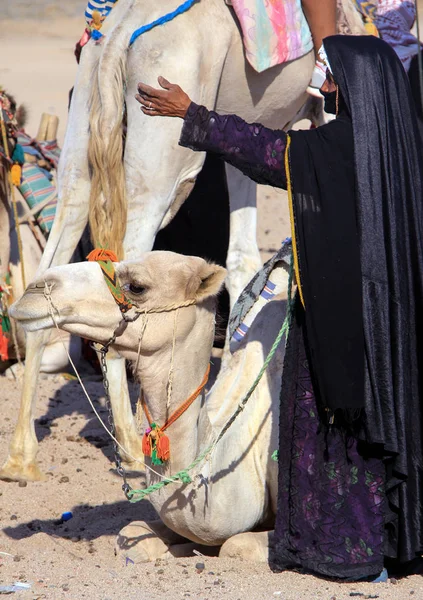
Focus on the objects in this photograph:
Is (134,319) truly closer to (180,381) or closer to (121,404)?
(180,381)

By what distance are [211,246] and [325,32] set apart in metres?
1.78

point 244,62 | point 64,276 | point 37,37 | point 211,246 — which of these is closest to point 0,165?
point 211,246

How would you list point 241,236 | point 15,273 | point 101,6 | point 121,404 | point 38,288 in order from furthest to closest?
point 15,273 < point 241,236 < point 101,6 < point 121,404 < point 38,288

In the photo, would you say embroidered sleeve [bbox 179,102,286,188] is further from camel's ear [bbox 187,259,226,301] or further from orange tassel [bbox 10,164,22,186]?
orange tassel [bbox 10,164,22,186]

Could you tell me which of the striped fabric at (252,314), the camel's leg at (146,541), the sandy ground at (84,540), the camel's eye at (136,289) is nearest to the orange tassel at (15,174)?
the sandy ground at (84,540)

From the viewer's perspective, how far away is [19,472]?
544 cm

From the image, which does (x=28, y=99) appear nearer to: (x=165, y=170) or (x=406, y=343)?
(x=165, y=170)

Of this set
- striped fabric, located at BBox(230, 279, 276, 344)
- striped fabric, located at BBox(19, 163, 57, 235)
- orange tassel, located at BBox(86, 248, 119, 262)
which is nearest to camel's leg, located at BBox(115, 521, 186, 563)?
striped fabric, located at BBox(230, 279, 276, 344)

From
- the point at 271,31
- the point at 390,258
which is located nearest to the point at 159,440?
the point at 390,258

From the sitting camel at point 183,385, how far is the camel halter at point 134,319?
13 mm

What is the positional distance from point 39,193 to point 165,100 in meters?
4.06

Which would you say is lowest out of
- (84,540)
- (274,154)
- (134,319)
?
(84,540)

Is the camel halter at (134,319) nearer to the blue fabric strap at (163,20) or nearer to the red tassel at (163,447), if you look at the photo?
the red tassel at (163,447)

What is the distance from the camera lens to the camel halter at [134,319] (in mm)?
3709
